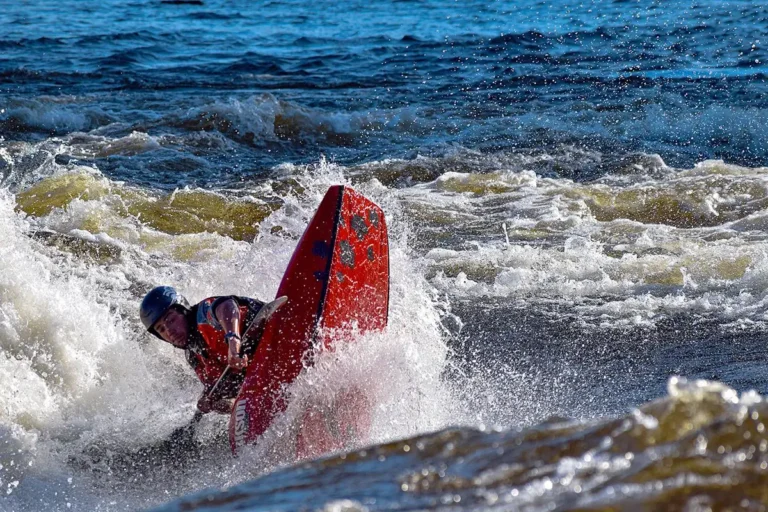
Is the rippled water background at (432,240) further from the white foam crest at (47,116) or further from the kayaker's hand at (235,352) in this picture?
the kayaker's hand at (235,352)

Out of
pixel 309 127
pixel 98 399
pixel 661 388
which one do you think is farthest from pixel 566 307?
pixel 309 127

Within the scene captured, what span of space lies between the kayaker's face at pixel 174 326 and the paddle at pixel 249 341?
0.97ft

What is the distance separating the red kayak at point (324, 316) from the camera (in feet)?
15.5

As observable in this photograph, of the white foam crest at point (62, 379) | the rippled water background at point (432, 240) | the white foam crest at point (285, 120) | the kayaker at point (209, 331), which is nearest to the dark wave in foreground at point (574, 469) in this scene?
the rippled water background at point (432, 240)

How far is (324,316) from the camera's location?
5.07m

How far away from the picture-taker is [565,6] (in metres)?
21.0

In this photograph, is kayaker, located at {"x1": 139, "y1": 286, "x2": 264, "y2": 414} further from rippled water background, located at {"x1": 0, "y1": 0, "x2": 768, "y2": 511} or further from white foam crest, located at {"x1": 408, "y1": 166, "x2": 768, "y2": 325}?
white foam crest, located at {"x1": 408, "y1": 166, "x2": 768, "y2": 325}

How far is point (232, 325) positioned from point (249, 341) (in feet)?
1.12

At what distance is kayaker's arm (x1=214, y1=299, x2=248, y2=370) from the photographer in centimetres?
475

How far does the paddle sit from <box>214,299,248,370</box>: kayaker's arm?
122 mm

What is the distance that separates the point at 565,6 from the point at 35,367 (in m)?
17.4

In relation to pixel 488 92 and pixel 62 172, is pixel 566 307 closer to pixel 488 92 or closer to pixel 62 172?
pixel 62 172

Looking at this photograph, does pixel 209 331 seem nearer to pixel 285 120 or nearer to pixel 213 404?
pixel 213 404

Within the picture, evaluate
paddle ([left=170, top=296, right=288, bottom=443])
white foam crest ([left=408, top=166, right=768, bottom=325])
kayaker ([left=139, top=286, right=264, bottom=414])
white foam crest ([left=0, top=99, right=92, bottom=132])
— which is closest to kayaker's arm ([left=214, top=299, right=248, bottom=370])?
kayaker ([left=139, top=286, right=264, bottom=414])
